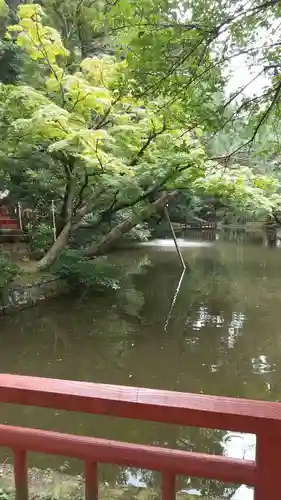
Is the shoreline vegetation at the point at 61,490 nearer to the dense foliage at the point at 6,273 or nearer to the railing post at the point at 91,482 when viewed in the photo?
the railing post at the point at 91,482

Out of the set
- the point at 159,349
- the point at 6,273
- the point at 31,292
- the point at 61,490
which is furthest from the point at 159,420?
the point at 31,292

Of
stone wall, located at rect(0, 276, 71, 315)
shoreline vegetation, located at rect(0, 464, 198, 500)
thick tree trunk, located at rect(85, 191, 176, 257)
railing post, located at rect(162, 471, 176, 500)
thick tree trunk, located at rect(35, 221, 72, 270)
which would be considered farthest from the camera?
thick tree trunk, located at rect(85, 191, 176, 257)

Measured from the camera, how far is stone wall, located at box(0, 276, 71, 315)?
808cm

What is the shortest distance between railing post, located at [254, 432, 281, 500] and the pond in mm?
1843

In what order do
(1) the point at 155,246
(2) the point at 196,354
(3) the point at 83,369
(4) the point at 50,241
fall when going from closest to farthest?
(3) the point at 83,369 < (2) the point at 196,354 < (4) the point at 50,241 < (1) the point at 155,246

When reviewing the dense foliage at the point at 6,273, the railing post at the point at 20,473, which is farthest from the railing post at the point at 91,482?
the dense foliage at the point at 6,273

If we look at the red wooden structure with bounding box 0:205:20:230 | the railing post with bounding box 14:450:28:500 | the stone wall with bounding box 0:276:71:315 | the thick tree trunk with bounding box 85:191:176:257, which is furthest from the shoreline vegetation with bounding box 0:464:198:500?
the red wooden structure with bounding box 0:205:20:230

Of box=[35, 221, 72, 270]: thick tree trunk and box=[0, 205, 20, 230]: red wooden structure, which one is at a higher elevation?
box=[0, 205, 20, 230]: red wooden structure

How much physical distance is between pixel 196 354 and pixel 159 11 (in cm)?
505

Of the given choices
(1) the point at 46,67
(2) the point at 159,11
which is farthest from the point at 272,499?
(1) the point at 46,67

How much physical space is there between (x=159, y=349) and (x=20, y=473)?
4996 mm

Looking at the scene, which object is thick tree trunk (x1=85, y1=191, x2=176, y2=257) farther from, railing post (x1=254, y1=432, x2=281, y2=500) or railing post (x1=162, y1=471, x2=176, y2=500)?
railing post (x1=254, y1=432, x2=281, y2=500)

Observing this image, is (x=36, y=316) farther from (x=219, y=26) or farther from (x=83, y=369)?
(x=219, y=26)

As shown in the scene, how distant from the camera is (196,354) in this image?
621 centimetres
